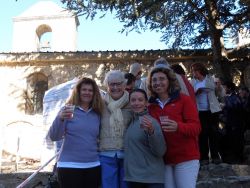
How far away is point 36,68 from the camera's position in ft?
49.4

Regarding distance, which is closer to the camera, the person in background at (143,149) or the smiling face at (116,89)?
the person in background at (143,149)

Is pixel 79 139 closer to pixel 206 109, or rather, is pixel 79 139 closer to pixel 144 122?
pixel 144 122

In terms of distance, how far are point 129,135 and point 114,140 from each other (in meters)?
0.18

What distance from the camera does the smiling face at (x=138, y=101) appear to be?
141 inches

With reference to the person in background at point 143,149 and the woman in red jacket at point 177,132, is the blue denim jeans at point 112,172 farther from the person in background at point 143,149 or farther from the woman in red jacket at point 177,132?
the woman in red jacket at point 177,132

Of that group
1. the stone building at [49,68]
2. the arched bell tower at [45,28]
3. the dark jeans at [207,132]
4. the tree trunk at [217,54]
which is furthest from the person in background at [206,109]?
the arched bell tower at [45,28]

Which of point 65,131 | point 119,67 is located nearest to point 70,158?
point 65,131

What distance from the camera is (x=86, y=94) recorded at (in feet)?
12.3

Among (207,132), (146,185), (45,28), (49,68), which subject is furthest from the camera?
(45,28)

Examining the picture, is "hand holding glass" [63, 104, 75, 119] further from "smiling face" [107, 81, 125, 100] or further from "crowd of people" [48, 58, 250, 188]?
"smiling face" [107, 81, 125, 100]

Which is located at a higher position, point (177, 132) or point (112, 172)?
point (177, 132)

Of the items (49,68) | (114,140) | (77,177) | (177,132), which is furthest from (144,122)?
(49,68)

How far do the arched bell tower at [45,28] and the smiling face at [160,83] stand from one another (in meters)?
25.2

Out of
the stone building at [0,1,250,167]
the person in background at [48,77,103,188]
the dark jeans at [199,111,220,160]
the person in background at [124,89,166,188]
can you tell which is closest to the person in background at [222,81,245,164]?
the dark jeans at [199,111,220,160]
